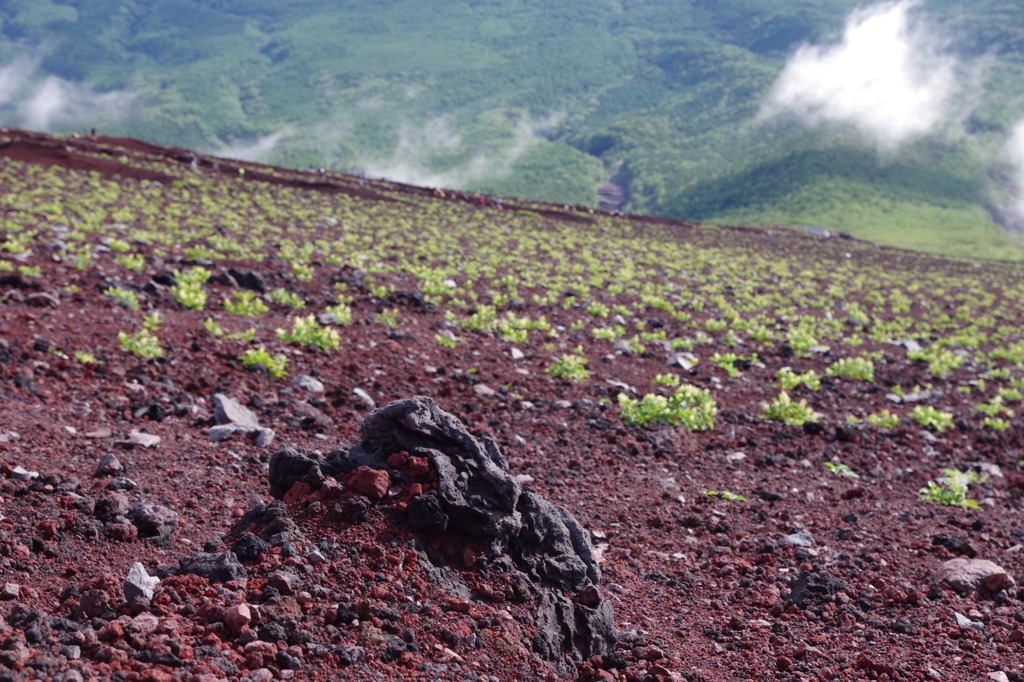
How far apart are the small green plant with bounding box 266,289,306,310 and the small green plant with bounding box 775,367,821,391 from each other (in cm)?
894

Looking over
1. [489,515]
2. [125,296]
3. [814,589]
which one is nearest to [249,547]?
[489,515]

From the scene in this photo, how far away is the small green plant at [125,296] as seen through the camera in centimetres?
1159

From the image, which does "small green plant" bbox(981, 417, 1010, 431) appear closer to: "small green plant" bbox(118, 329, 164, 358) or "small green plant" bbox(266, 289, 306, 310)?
"small green plant" bbox(266, 289, 306, 310)

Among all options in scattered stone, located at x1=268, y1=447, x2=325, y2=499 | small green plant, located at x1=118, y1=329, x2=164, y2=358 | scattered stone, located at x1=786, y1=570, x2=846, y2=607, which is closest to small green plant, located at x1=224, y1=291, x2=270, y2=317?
small green plant, located at x1=118, y1=329, x2=164, y2=358

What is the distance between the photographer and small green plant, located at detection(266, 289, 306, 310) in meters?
13.9

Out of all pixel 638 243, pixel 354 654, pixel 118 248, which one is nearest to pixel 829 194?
pixel 638 243

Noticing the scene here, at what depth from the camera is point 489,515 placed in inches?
194

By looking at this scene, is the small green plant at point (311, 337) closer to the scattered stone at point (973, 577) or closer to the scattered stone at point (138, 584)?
the scattered stone at point (138, 584)

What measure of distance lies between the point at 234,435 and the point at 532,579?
3.87 m

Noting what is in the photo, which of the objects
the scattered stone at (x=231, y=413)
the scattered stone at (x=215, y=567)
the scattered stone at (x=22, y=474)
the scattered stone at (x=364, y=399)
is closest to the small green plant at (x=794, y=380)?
the scattered stone at (x=364, y=399)

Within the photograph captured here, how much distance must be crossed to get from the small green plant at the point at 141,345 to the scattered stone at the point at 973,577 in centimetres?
865

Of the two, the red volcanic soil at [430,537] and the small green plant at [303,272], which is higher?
the small green plant at [303,272]

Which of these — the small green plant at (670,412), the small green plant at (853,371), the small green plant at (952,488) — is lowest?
the small green plant at (952,488)

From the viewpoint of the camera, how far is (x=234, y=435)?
7.43 m
